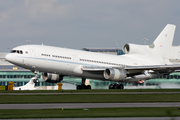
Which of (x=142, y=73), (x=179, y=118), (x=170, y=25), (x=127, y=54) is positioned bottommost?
(x=179, y=118)

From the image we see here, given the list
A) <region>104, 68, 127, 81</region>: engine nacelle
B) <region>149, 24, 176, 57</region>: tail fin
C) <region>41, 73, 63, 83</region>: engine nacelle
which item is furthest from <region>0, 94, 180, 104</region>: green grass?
<region>149, 24, 176, 57</region>: tail fin

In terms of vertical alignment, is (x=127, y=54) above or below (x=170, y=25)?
below

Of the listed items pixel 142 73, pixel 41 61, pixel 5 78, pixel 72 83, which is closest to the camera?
pixel 41 61

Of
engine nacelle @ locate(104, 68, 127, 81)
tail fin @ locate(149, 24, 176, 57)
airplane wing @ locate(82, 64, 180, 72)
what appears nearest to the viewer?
engine nacelle @ locate(104, 68, 127, 81)

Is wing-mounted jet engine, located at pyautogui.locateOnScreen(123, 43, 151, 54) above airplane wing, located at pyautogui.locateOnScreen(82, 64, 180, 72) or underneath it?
above

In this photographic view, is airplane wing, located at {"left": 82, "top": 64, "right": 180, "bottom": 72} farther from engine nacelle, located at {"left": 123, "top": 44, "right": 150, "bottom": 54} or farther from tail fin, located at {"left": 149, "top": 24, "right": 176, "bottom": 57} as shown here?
tail fin, located at {"left": 149, "top": 24, "right": 176, "bottom": 57}

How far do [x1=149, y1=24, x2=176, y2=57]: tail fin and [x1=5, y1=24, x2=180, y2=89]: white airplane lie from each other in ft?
0.60

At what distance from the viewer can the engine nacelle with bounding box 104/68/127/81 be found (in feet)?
142

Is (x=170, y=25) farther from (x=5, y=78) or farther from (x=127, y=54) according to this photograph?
(x=5, y=78)

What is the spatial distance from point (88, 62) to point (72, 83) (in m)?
31.1

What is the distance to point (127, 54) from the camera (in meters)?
52.8

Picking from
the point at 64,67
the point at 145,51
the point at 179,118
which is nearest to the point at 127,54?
the point at 145,51

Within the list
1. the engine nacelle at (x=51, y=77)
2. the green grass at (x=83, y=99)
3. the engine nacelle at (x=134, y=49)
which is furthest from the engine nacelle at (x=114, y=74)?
the green grass at (x=83, y=99)

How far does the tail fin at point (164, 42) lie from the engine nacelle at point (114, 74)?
43.2 ft
